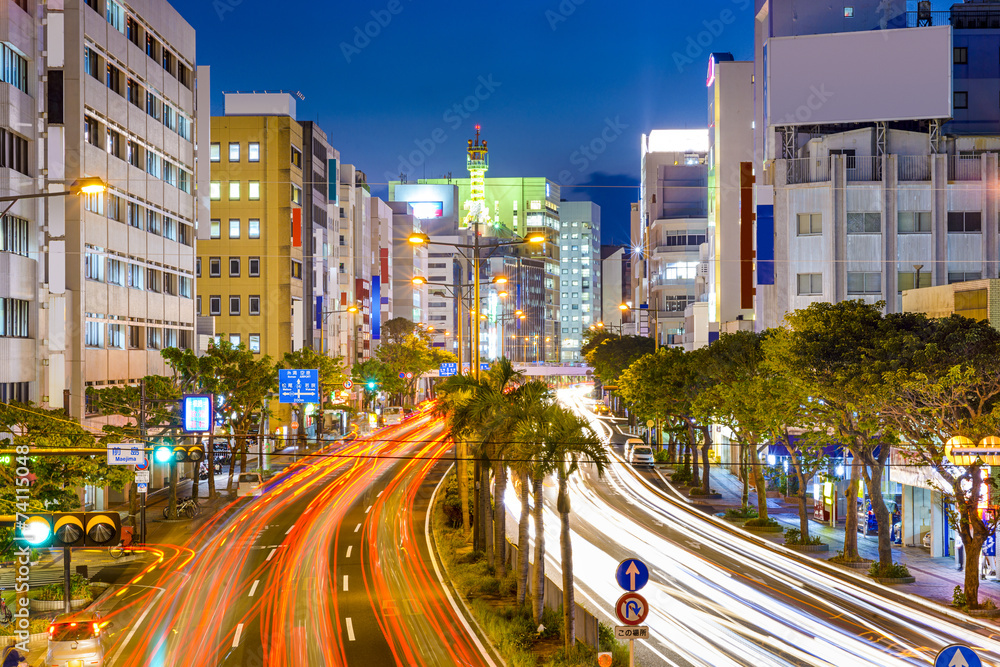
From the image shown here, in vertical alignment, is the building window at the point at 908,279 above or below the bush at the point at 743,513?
above

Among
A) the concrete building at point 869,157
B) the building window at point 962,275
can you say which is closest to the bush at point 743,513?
the concrete building at point 869,157

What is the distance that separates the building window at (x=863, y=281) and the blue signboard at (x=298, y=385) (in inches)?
1299

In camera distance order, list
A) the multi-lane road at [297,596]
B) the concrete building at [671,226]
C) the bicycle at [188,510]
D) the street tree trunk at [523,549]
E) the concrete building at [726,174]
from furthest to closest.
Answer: the concrete building at [671,226]
the concrete building at [726,174]
the bicycle at [188,510]
the street tree trunk at [523,549]
the multi-lane road at [297,596]

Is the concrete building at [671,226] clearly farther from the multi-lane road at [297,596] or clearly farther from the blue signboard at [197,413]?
the blue signboard at [197,413]

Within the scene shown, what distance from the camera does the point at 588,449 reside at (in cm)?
2200

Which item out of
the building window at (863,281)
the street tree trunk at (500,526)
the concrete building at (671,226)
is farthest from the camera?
the concrete building at (671,226)

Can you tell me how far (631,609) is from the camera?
1509 centimetres

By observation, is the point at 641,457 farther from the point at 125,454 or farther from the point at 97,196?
the point at 125,454

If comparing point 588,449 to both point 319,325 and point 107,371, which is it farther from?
point 319,325

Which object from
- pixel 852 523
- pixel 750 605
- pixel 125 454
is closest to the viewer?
pixel 125 454

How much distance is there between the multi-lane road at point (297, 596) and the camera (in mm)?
23359

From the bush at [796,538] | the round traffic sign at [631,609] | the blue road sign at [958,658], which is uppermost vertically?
the blue road sign at [958,658]

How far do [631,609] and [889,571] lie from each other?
65.9ft

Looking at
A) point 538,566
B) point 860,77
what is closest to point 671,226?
point 860,77
